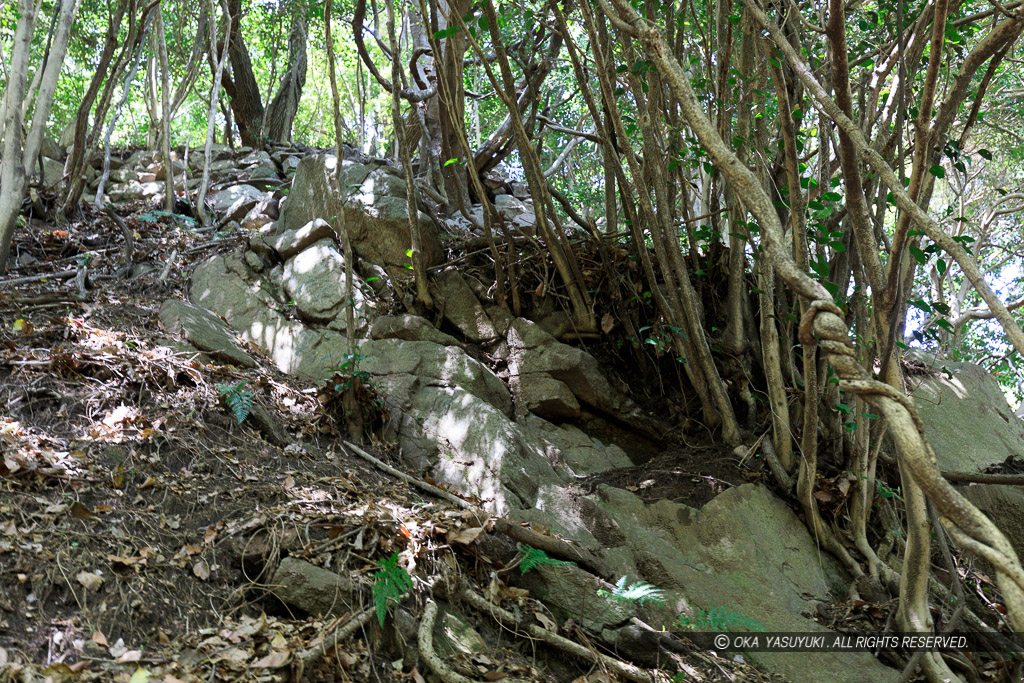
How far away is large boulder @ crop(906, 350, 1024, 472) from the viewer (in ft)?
19.9

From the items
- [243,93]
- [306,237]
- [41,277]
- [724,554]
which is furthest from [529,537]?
[243,93]

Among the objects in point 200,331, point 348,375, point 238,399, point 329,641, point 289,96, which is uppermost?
point 289,96

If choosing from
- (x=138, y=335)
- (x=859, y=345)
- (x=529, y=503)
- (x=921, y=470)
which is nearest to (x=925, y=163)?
(x=921, y=470)

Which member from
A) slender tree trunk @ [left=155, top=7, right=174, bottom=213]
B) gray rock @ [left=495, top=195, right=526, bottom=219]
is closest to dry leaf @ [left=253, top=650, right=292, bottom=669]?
gray rock @ [left=495, top=195, right=526, bottom=219]

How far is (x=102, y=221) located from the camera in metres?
7.72

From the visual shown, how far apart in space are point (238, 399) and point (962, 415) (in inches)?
252

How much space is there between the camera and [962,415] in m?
6.43

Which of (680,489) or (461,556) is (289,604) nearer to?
(461,556)

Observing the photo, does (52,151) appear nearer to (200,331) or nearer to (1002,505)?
(200,331)

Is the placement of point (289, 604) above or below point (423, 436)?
below

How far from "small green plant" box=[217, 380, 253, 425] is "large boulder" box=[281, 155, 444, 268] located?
2.17 metres

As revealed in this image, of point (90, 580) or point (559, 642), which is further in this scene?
point (559, 642)

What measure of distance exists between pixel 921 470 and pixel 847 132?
1.31 metres

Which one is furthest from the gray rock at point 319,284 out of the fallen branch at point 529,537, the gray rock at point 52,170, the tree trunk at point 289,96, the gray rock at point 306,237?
the tree trunk at point 289,96
